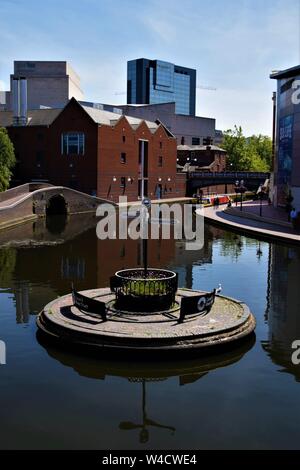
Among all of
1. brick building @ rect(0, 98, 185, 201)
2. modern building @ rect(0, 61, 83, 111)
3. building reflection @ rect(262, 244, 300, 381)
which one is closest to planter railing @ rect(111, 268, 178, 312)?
building reflection @ rect(262, 244, 300, 381)

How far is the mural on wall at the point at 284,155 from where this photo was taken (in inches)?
2162

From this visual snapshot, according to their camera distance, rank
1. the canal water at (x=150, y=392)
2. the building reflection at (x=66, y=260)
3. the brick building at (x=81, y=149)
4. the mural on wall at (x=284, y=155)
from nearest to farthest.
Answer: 1. the canal water at (x=150, y=392)
2. the building reflection at (x=66, y=260)
3. the mural on wall at (x=284, y=155)
4. the brick building at (x=81, y=149)

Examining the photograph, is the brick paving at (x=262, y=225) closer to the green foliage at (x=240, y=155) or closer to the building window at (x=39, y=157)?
the building window at (x=39, y=157)

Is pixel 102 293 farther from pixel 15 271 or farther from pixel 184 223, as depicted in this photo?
pixel 184 223

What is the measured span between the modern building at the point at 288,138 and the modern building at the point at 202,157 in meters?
49.4

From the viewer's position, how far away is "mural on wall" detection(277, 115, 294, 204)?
54.9m

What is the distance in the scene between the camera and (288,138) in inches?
2191

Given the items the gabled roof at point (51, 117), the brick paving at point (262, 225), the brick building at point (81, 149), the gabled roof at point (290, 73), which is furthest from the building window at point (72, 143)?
the gabled roof at point (290, 73)

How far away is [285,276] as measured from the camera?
25797mm

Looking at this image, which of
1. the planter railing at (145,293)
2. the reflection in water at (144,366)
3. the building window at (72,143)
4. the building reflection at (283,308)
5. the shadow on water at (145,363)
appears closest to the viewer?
the reflection in water at (144,366)

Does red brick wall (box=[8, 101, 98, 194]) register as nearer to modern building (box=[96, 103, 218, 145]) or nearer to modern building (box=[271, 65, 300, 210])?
modern building (box=[271, 65, 300, 210])

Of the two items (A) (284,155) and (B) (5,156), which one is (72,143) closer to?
(B) (5,156)

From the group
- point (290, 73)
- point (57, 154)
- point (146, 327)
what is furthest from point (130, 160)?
point (146, 327)

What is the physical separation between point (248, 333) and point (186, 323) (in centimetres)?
180
